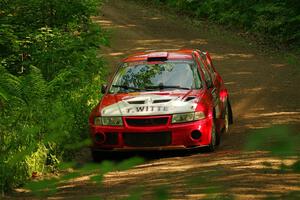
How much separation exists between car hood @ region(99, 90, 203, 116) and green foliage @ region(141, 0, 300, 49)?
1354 cm

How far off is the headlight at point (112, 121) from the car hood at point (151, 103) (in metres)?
0.06

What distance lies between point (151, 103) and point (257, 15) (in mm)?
19631

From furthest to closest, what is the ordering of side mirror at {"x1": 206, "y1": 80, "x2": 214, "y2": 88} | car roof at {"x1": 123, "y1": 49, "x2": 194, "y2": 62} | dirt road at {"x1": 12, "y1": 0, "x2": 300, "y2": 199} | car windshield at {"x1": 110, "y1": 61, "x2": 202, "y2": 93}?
1. car roof at {"x1": 123, "y1": 49, "x2": 194, "y2": 62}
2. side mirror at {"x1": 206, "y1": 80, "x2": 214, "y2": 88}
3. car windshield at {"x1": 110, "y1": 61, "x2": 202, "y2": 93}
4. dirt road at {"x1": 12, "y1": 0, "x2": 300, "y2": 199}

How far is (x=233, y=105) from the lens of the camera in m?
14.9

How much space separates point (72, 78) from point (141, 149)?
355 centimetres

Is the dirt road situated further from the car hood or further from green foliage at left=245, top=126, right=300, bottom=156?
the car hood

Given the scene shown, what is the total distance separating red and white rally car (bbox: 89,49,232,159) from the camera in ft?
29.6

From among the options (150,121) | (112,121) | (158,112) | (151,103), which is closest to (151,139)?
(150,121)

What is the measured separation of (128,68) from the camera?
10.4 m

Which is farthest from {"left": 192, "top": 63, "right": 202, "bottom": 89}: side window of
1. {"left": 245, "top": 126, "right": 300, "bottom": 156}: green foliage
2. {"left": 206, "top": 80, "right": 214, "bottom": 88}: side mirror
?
{"left": 245, "top": 126, "right": 300, "bottom": 156}: green foliage

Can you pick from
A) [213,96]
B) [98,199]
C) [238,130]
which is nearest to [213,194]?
[98,199]

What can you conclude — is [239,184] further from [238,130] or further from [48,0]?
[48,0]

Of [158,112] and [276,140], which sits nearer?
[276,140]

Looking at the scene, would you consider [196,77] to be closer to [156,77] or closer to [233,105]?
[156,77]
